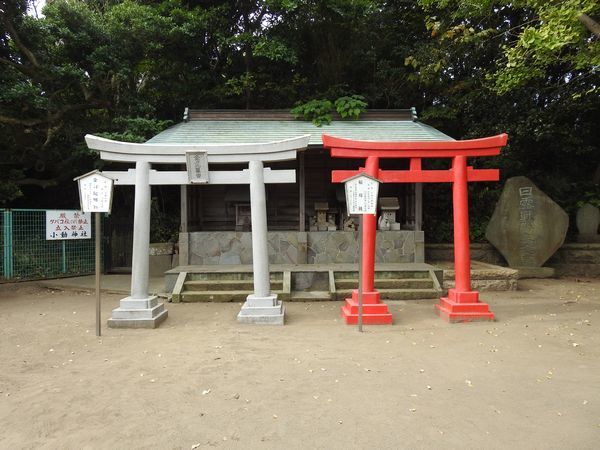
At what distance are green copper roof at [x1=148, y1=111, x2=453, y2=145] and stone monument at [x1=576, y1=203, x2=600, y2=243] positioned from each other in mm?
5198

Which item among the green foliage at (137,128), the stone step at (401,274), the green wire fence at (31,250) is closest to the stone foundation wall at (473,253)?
the stone step at (401,274)

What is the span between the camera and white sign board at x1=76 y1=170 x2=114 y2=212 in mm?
5789

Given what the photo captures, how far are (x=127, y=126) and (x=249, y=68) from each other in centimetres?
510

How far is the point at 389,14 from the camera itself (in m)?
13.7

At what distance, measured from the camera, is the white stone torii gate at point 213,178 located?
6.35 m

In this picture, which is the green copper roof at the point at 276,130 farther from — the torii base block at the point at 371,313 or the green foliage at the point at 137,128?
the torii base block at the point at 371,313

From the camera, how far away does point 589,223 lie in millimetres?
11680

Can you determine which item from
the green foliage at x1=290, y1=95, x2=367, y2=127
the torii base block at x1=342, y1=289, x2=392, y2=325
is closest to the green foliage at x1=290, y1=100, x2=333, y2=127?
the green foliage at x1=290, y1=95, x2=367, y2=127

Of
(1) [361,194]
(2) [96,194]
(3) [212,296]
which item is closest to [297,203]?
(3) [212,296]

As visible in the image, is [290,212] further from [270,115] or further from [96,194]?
[96,194]

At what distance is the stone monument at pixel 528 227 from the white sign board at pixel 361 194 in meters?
6.75

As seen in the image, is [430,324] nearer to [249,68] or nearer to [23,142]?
[249,68]

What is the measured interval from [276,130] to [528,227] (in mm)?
7360

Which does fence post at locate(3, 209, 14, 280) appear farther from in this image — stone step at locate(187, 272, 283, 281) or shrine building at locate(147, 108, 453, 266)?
stone step at locate(187, 272, 283, 281)
